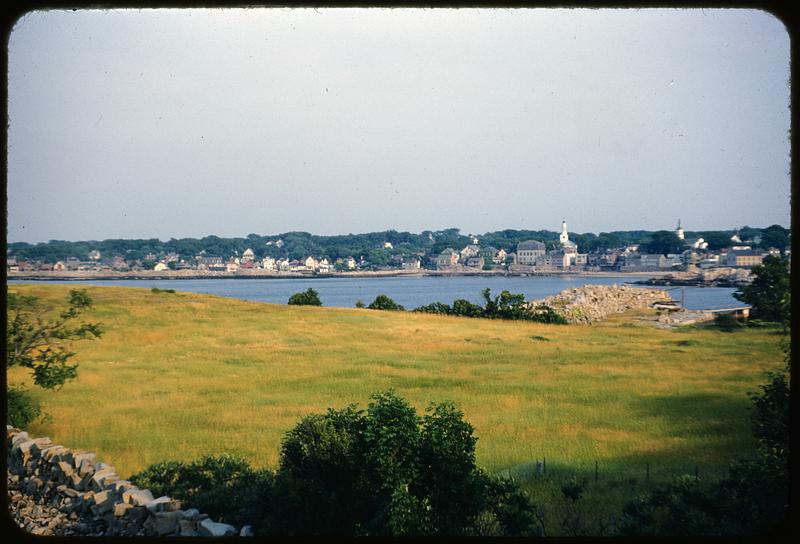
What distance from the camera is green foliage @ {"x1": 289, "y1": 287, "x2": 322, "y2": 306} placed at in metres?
15.6

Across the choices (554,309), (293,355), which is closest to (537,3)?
(293,355)


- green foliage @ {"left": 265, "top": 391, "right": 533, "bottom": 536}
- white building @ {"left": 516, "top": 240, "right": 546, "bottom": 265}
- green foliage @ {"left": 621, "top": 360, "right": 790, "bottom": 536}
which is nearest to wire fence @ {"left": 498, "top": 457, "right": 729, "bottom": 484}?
green foliage @ {"left": 621, "top": 360, "right": 790, "bottom": 536}

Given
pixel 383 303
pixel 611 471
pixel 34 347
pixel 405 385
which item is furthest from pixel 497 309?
pixel 34 347

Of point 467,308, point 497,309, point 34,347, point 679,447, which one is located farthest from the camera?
point 497,309

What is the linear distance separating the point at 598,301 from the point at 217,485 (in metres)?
15.9

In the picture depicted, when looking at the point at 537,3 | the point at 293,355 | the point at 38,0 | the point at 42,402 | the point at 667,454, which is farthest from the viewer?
the point at 293,355

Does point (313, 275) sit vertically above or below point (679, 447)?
above

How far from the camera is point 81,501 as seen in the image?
5551 mm

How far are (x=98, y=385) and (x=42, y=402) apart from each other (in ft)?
2.09

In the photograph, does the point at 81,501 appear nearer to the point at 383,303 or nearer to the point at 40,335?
the point at 40,335

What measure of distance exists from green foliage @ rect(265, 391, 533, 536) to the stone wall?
0.54 meters

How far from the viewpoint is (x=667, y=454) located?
6.24 metres

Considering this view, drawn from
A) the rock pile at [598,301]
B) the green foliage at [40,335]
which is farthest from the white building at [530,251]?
the rock pile at [598,301]

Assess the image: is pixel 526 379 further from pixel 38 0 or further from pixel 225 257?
pixel 38 0
